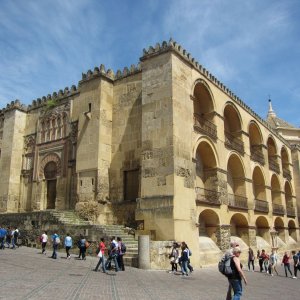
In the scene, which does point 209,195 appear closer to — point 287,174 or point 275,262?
point 275,262

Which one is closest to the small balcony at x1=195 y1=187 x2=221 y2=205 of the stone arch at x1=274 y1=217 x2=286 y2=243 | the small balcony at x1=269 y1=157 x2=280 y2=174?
the small balcony at x1=269 y1=157 x2=280 y2=174

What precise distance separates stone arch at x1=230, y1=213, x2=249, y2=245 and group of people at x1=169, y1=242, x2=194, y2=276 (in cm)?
916

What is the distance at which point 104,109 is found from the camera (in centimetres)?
1902

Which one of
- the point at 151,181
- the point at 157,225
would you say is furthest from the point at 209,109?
the point at 157,225

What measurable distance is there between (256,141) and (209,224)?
35.6 ft

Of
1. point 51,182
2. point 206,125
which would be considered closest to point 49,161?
point 51,182

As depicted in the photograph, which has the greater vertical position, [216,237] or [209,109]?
[209,109]

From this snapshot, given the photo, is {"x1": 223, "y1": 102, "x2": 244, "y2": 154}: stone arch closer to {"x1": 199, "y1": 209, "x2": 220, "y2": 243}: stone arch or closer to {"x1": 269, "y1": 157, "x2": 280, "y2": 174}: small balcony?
{"x1": 199, "y1": 209, "x2": 220, "y2": 243}: stone arch

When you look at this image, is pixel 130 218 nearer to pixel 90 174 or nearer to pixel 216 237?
pixel 90 174

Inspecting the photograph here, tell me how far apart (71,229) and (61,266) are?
373 cm

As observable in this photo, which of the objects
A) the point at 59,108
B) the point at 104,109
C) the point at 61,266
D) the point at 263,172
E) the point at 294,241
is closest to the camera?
the point at 61,266

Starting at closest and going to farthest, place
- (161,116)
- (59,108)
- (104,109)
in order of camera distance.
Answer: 1. (161,116)
2. (104,109)
3. (59,108)

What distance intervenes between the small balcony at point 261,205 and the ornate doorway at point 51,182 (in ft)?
42.7

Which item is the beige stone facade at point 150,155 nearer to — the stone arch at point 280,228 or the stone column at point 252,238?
the stone column at point 252,238
